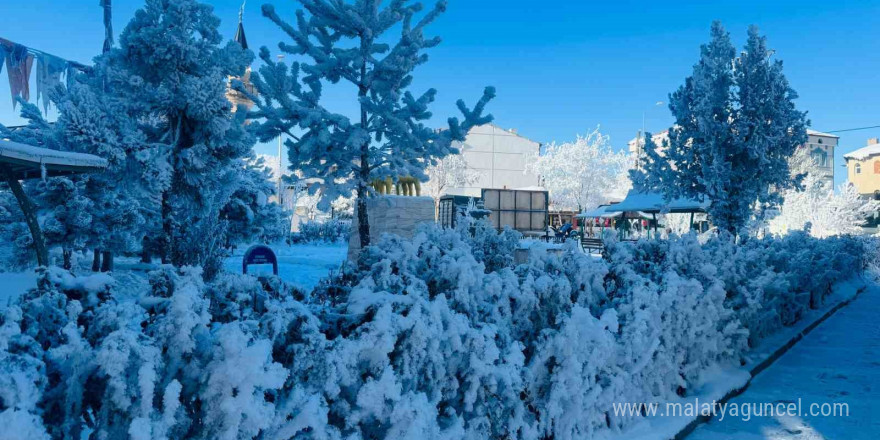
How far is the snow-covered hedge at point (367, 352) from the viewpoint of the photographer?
6.17 feet

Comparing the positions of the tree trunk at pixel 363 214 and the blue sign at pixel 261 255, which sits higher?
the tree trunk at pixel 363 214

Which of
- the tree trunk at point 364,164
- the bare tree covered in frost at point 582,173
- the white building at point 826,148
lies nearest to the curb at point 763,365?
the tree trunk at point 364,164

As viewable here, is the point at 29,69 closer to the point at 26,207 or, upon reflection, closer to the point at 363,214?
the point at 26,207

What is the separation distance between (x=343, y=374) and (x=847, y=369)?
616cm

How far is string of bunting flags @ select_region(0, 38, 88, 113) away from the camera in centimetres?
1294

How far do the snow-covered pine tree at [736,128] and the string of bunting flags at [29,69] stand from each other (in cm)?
1394

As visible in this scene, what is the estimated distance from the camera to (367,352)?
2518 mm

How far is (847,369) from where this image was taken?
6004 millimetres

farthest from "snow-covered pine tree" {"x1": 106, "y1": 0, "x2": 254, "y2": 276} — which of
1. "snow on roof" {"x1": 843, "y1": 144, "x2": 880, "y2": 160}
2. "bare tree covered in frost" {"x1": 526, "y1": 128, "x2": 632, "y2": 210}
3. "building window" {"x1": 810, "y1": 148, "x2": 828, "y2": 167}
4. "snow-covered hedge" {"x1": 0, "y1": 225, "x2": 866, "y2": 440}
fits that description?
"building window" {"x1": 810, "y1": 148, "x2": 828, "y2": 167}

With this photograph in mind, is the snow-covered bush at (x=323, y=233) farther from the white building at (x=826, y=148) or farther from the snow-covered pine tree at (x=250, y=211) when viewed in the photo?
the white building at (x=826, y=148)

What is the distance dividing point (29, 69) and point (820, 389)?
1674 centimetres

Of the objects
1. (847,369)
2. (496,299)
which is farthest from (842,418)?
(496,299)

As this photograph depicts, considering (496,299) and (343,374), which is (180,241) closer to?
(496,299)

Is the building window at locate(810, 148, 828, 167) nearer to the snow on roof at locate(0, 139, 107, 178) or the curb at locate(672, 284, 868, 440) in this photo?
the curb at locate(672, 284, 868, 440)
